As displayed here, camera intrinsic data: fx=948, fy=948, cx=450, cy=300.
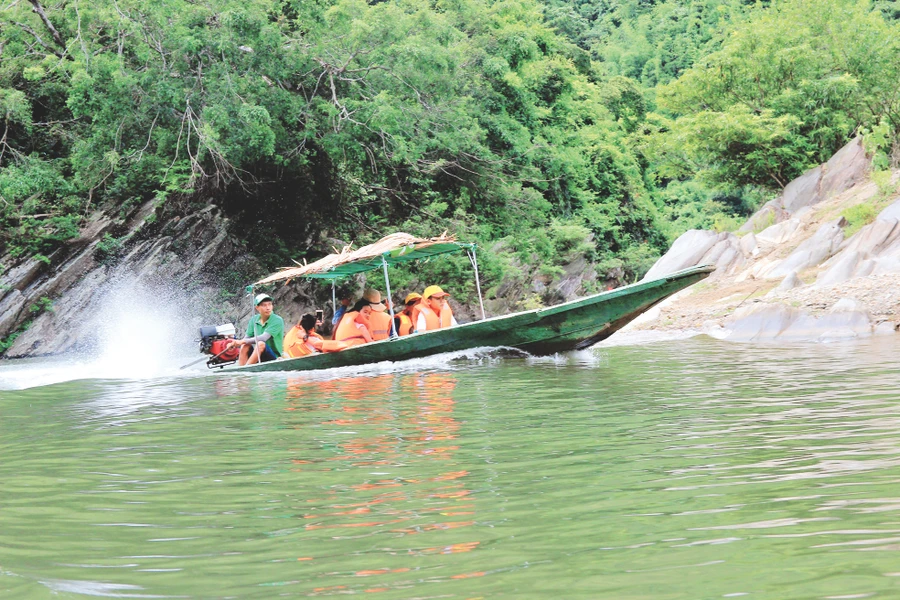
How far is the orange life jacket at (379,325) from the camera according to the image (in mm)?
14305

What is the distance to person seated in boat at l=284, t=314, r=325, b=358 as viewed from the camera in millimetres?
14188

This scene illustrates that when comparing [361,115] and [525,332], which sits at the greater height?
[361,115]

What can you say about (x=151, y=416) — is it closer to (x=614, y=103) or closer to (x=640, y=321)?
(x=640, y=321)

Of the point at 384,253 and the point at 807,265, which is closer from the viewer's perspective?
the point at 384,253

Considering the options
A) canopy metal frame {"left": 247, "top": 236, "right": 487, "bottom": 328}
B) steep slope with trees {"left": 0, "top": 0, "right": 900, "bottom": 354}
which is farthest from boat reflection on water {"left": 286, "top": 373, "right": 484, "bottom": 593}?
steep slope with trees {"left": 0, "top": 0, "right": 900, "bottom": 354}

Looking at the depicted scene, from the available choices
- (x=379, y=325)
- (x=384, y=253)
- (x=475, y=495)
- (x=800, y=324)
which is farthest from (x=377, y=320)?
(x=475, y=495)

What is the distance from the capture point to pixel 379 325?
14359 millimetres

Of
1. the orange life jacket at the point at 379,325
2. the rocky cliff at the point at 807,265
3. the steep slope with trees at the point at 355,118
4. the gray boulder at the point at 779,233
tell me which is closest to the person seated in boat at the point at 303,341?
the orange life jacket at the point at 379,325

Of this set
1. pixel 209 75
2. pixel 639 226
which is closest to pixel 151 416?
pixel 209 75

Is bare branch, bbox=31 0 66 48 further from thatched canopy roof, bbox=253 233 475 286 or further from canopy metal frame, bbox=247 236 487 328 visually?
thatched canopy roof, bbox=253 233 475 286

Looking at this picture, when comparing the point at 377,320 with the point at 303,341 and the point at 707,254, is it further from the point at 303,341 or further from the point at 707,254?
the point at 707,254

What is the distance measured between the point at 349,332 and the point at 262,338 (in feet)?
4.53

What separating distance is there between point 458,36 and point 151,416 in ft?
55.2

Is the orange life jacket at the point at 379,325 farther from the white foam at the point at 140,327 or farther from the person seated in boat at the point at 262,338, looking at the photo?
the white foam at the point at 140,327
